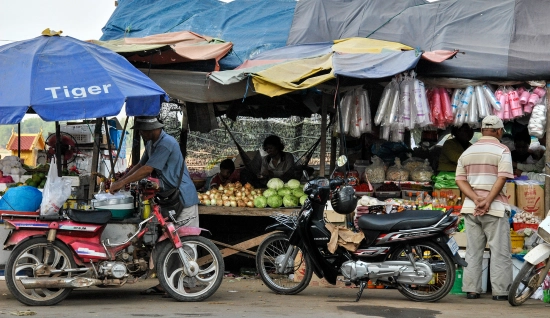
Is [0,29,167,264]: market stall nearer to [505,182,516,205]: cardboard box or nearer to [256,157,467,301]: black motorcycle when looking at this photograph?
[256,157,467,301]: black motorcycle

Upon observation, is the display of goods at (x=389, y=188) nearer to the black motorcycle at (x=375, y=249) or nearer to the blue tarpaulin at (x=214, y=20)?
the black motorcycle at (x=375, y=249)

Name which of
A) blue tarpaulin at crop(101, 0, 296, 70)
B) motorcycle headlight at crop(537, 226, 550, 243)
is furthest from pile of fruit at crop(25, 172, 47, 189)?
motorcycle headlight at crop(537, 226, 550, 243)

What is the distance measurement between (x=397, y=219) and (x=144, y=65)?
4.47m

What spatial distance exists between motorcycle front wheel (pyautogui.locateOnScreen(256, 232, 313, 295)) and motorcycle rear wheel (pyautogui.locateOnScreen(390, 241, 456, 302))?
1094 millimetres

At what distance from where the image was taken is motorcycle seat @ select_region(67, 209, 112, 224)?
27.5 feet

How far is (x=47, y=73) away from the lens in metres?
8.56

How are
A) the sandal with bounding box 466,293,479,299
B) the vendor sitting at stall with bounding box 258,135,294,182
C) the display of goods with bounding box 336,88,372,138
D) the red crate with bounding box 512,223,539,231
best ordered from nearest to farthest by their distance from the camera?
the sandal with bounding box 466,293,479,299, the red crate with bounding box 512,223,539,231, the display of goods with bounding box 336,88,372,138, the vendor sitting at stall with bounding box 258,135,294,182

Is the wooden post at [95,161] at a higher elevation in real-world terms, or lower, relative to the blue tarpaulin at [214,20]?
lower

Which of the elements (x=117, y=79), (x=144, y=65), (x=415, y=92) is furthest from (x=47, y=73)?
(x=415, y=92)

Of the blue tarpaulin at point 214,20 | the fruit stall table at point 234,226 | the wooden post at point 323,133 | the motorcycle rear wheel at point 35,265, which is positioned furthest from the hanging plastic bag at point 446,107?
the motorcycle rear wheel at point 35,265

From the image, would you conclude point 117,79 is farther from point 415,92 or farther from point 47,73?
point 415,92

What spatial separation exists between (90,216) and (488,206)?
13.9 ft

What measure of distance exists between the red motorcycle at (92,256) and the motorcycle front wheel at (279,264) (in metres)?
0.96

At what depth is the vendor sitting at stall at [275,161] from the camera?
1247 centimetres
